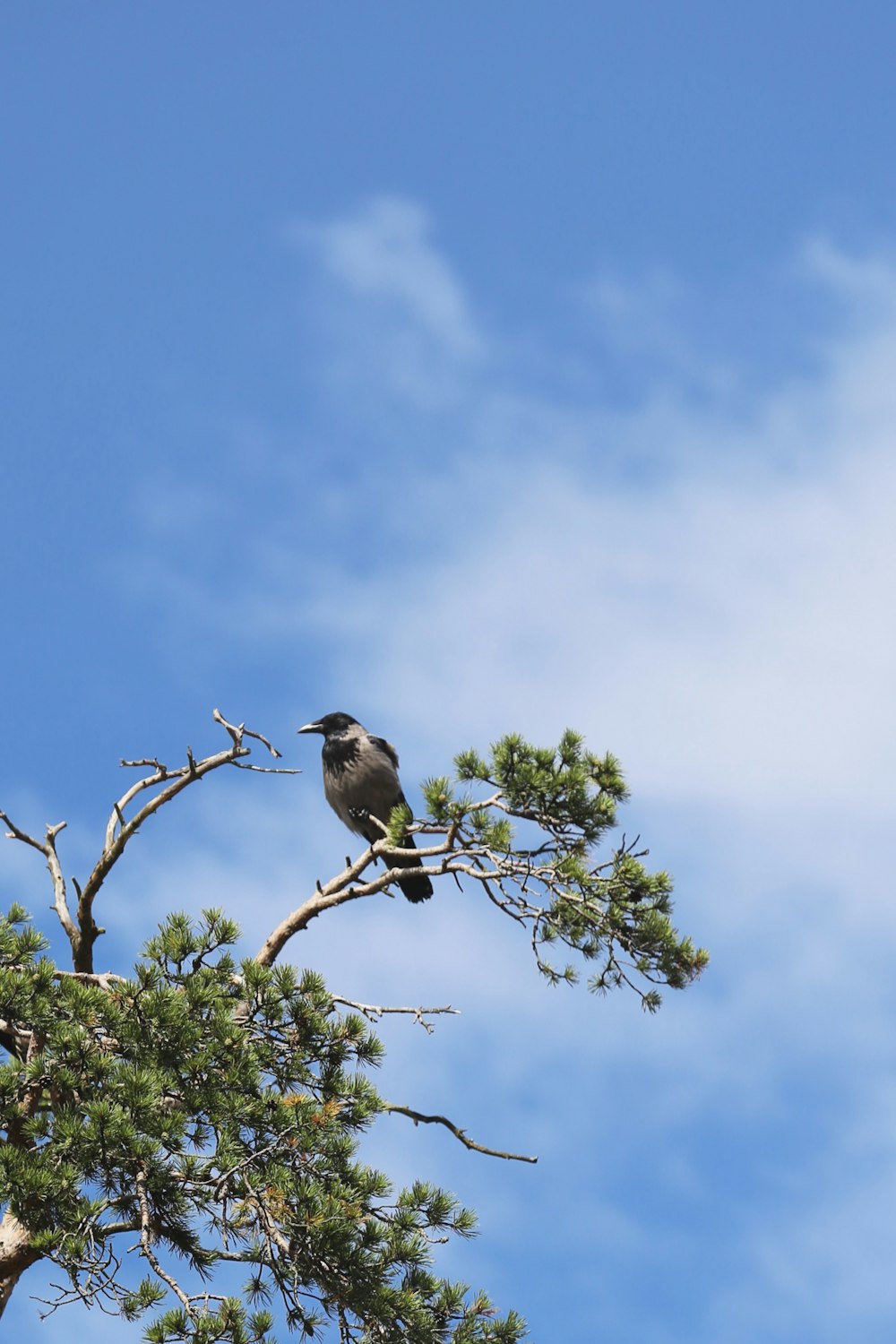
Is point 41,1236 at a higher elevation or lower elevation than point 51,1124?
lower

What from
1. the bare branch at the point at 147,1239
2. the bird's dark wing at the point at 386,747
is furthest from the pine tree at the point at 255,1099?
the bird's dark wing at the point at 386,747

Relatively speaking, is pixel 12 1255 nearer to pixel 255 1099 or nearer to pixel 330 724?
pixel 255 1099

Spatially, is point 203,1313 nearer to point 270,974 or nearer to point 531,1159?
point 270,974

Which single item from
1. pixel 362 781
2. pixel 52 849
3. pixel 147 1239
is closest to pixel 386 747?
pixel 362 781

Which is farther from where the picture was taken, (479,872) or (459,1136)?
(459,1136)

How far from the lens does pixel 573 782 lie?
255 inches

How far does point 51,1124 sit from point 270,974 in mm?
1299

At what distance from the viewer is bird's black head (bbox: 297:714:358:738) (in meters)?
10.5

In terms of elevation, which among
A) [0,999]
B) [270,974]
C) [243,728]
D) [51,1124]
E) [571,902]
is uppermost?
→ [243,728]

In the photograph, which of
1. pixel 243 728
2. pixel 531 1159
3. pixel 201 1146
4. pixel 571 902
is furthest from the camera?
pixel 243 728

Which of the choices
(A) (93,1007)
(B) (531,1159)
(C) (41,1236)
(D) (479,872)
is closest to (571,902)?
(D) (479,872)

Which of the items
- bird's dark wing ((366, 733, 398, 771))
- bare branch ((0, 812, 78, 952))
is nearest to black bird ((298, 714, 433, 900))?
bird's dark wing ((366, 733, 398, 771))

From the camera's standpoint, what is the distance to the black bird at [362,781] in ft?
33.1

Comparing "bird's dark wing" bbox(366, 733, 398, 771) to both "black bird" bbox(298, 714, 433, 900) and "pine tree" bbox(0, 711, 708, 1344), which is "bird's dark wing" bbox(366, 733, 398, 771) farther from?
"pine tree" bbox(0, 711, 708, 1344)
